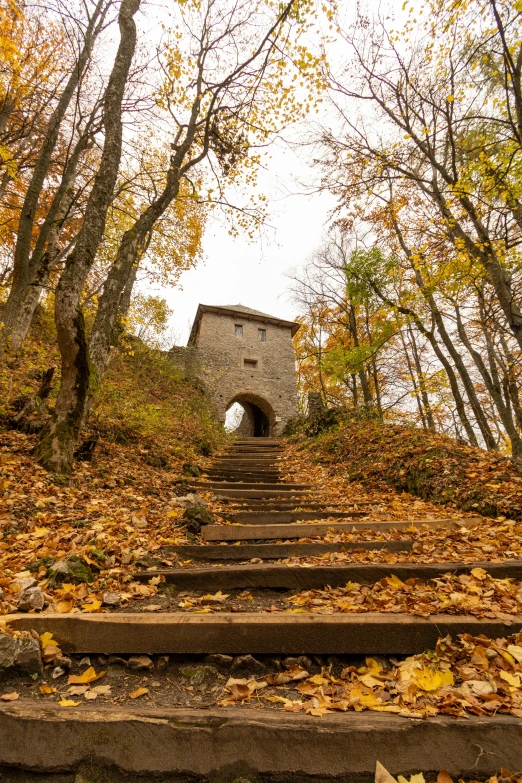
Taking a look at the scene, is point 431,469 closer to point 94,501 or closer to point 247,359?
point 94,501

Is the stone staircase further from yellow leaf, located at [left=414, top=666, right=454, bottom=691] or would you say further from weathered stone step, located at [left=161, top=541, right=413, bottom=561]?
yellow leaf, located at [left=414, top=666, right=454, bottom=691]

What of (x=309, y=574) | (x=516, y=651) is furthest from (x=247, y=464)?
(x=516, y=651)

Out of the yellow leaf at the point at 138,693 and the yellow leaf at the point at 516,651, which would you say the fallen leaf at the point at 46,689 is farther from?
the yellow leaf at the point at 516,651

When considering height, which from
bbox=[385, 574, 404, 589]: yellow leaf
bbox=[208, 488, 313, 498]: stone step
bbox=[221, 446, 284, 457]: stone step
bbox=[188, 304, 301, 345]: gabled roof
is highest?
bbox=[188, 304, 301, 345]: gabled roof

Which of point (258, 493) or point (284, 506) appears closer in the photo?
point (284, 506)

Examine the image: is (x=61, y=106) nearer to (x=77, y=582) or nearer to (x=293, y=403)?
(x=77, y=582)

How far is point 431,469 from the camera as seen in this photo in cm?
502

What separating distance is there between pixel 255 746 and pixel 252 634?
1.77 feet

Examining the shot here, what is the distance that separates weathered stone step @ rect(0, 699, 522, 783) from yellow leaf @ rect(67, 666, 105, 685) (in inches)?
11.2

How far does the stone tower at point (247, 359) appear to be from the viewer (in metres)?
17.6

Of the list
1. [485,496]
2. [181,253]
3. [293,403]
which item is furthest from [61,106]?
[293,403]

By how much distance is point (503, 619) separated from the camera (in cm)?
179

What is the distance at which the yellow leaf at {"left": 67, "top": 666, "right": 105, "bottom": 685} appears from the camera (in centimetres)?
153

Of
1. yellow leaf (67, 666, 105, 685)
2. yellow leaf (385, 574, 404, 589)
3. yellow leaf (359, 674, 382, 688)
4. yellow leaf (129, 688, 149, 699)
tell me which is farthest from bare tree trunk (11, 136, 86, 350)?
yellow leaf (359, 674, 382, 688)
